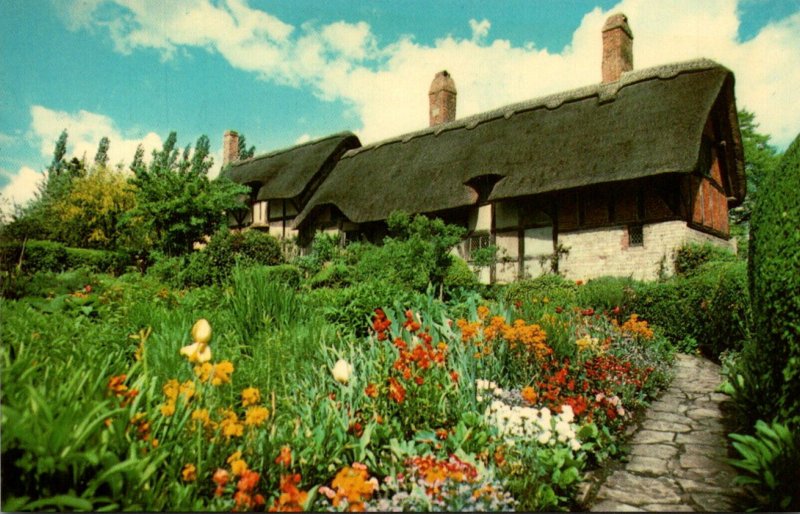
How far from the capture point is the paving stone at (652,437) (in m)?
3.98

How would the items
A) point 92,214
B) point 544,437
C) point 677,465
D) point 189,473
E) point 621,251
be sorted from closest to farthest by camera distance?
point 189,473 < point 544,437 < point 677,465 < point 621,251 < point 92,214

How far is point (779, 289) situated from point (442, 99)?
62.2ft

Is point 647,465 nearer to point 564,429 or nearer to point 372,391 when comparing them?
point 564,429

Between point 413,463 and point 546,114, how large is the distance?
15.1 meters

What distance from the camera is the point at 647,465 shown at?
3.55 m

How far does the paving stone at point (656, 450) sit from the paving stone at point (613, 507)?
88 cm

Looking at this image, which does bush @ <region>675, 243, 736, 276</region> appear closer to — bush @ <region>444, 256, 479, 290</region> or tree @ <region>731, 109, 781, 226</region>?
bush @ <region>444, 256, 479, 290</region>

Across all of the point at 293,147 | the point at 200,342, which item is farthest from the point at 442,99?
the point at 200,342

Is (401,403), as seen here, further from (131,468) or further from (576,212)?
(576,212)

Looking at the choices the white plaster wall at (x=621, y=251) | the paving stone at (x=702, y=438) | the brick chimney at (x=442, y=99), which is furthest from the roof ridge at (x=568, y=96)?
the paving stone at (x=702, y=438)

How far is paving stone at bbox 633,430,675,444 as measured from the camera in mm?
3977

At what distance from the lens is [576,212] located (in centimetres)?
1386

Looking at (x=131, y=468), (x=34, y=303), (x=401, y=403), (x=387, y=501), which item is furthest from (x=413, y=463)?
(x=34, y=303)

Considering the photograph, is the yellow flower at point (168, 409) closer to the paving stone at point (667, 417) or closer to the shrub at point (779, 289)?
the shrub at point (779, 289)
